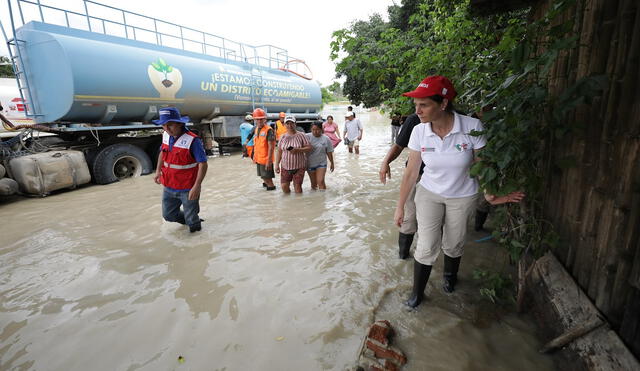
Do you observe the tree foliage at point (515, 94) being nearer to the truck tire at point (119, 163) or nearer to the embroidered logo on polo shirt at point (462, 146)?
the embroidered logo on polo shirt at point (462, 146)

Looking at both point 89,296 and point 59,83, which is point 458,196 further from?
point 59,83

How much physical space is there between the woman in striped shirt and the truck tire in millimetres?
4305

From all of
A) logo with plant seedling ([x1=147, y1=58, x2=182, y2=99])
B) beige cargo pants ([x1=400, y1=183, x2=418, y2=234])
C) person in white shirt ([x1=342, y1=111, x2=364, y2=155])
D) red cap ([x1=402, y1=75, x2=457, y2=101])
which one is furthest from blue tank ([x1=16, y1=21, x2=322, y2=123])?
red cap ([x1=402, y1=75, x2=457, y2=101])

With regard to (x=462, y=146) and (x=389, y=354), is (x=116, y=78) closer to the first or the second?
(x=462, y=146)

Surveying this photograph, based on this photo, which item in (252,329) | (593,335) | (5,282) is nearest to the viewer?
(593,335)

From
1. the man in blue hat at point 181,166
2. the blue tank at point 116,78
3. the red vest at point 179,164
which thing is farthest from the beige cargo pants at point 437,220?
the blue tank at point 116,78

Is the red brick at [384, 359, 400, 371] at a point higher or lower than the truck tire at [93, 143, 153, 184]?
lower

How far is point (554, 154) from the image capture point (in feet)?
7.35

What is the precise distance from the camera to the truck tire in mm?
7309

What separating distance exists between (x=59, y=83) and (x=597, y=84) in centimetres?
854

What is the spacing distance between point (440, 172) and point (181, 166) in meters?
3.09

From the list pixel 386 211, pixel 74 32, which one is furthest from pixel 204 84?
pixel 386 211

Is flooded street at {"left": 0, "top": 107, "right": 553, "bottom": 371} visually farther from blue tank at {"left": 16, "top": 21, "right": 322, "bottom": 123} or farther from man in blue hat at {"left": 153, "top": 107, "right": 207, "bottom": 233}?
blue tank at {"left": 16, "top": 21, "right": 322, "bottom": 123}

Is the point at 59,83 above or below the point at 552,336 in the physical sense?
above
